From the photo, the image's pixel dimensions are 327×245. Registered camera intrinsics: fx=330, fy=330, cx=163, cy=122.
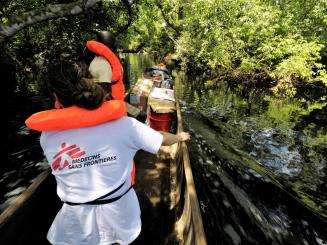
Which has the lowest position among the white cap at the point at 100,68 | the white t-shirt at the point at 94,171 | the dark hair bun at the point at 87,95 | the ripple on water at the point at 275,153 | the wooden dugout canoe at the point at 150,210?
the ripple on water at the point at 275,153

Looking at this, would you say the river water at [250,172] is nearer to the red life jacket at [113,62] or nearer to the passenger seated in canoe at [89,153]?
the red life jacket at [113,62]

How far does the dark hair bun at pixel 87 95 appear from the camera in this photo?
198cm

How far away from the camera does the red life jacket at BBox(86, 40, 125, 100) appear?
4.30 m

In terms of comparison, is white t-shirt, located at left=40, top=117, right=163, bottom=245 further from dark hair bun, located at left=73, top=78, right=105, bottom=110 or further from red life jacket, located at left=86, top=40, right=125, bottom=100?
red life jacket, located at left=86, top=40, right=125, bottom=100

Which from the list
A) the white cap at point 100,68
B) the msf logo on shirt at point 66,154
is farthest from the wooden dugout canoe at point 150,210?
the white cap at point 100,68

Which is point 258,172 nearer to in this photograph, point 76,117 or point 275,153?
point 275,153

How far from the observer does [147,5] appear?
17.8 m

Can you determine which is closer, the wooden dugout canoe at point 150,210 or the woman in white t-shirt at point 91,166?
the woman in white t-shirt at point 91,166

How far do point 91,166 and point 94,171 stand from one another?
0.04m

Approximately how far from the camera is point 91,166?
211cm

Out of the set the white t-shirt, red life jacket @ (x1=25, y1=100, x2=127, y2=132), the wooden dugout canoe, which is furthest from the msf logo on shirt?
the wooden dugout canoe

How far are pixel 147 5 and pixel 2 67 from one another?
8090 mm

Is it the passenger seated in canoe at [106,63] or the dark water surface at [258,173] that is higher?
the passenger seated in canoe at [106,63]

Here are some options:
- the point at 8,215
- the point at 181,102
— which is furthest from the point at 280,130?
the point at 8,215
